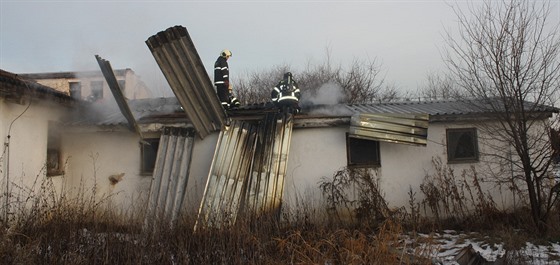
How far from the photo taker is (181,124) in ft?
27.2

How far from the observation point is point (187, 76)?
739 cm

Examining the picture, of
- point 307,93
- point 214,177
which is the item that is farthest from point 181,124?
point 307,93

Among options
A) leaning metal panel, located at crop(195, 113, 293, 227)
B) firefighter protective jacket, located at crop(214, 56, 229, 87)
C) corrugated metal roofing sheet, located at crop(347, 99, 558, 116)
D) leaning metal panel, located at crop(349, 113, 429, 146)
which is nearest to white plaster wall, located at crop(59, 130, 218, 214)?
leaning metal panel, located at crop(195, 113, 293, 227)

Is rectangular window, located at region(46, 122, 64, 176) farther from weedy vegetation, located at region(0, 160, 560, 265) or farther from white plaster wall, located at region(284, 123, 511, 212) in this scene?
white plaster wall, located at region(284, 123, 511, 212)

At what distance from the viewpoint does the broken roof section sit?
696cm

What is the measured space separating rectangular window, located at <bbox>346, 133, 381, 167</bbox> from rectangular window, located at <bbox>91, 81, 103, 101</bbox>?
6.23m

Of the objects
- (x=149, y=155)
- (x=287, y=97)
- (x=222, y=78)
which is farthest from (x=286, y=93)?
(x=149, y=155)

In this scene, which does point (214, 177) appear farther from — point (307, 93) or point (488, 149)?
point (488, 149)

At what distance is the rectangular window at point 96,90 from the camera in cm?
948

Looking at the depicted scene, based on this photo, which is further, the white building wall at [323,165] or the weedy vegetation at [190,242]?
the white building wall at [323,165]

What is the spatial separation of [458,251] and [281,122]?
3.99 m

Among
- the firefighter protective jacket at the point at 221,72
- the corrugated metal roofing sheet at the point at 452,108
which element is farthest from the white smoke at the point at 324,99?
the firefighter protective jacket at the point at 221,72

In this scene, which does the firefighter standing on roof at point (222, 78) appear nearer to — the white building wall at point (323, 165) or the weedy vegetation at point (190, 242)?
the white building wall at point (323, 165)

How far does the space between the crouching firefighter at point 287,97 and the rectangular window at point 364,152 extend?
1.43 metres
